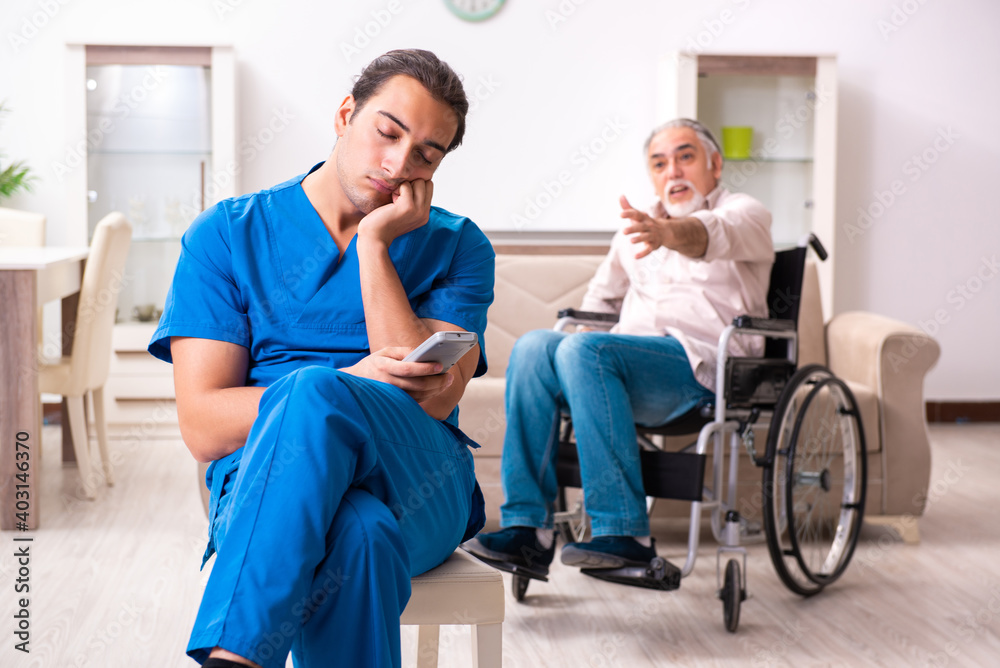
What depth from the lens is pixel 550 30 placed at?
416cm

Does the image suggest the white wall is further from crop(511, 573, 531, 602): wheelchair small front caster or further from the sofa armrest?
crop(511, 573, 531, 602): wheelchair small front caster

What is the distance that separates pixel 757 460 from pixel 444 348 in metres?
1.11

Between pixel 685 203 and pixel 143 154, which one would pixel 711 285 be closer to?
pixel 685 203

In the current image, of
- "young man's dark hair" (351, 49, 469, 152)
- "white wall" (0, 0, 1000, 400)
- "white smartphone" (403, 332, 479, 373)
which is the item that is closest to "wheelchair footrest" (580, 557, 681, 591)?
"white smartphone" (403, 332, 479, 373)

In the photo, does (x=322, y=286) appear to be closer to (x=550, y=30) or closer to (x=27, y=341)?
(x=27, y=341)

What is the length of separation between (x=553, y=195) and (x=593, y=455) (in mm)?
2488

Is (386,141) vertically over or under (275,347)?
over

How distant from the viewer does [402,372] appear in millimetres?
1071

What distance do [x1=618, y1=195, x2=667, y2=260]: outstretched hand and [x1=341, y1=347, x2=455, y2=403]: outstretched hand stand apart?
33.7 inches

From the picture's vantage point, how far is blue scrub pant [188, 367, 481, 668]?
847 mm

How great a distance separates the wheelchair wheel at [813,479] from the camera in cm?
196

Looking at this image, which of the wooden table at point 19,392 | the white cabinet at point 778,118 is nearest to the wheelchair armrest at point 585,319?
the wooden table at point 19,392

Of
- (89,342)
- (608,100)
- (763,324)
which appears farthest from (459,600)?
(608,100)

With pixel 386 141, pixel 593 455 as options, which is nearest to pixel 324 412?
pixel 386 141
